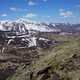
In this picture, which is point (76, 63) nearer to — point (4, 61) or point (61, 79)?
point (61, 79)

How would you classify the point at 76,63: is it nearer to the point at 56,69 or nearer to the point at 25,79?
the point at 56,69

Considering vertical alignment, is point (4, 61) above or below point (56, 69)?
below

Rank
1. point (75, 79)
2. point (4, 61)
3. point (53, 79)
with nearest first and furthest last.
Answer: point (75, 79)
point (53, 79)
point (4, 61)

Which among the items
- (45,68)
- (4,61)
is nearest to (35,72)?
(45,68)

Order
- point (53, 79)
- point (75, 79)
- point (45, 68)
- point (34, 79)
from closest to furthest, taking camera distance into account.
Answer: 1. point (75, 79)
2. point (53, 79)
3. point (34, 79)
4. point (45, 68)

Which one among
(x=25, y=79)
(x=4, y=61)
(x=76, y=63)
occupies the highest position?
(x=76, y=63)

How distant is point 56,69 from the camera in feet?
87.5

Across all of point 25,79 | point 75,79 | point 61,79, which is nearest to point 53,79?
point 61,79

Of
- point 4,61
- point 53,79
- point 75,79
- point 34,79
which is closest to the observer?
point 75,79

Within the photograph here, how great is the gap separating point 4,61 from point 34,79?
143969 mm

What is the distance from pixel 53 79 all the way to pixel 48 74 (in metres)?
1.61

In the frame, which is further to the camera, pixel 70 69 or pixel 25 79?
pixel 25 79

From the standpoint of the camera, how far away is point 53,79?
2420cm

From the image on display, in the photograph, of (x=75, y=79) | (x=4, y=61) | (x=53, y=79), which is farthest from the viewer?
(x=4, y=61)
